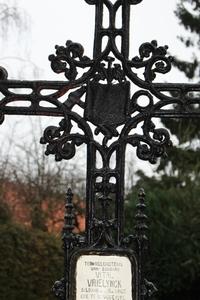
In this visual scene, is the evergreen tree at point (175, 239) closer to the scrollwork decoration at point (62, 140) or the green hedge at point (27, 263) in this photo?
the green hedge at point (27, 263)

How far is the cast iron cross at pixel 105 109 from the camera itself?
20.8 feet

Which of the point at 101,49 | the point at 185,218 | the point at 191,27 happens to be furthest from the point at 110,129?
the point at 191,27

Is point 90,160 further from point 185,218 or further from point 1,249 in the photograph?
point 185,218

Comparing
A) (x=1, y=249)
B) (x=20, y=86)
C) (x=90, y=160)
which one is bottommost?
(x=1, y=249)

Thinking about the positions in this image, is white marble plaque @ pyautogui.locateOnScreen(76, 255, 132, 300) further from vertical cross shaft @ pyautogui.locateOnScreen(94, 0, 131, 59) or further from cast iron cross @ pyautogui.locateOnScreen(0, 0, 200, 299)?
vertical cross shaft @ pyautogui.locateOnScreen(94, 0, 131, 59)

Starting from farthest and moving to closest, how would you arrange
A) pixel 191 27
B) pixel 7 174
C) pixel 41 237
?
pixel 7 174, pixel 191 27, pixel 41 237

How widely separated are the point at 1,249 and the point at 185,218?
16.0 feet

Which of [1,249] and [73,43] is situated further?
[1,249]

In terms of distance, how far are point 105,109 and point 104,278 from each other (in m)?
1.44

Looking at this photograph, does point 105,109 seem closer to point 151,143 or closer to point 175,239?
point 151,143

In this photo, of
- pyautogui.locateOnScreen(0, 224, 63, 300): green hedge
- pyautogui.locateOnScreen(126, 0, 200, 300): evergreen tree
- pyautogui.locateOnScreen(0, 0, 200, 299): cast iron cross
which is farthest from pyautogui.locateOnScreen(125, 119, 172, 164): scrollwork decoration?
pyautogui.locateOnScreen(126, 0, 200, 300): evergreen tree

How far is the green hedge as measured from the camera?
15.5 metres

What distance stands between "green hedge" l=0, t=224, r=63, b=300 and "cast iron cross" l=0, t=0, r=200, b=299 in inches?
362

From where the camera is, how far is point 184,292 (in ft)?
60.1
